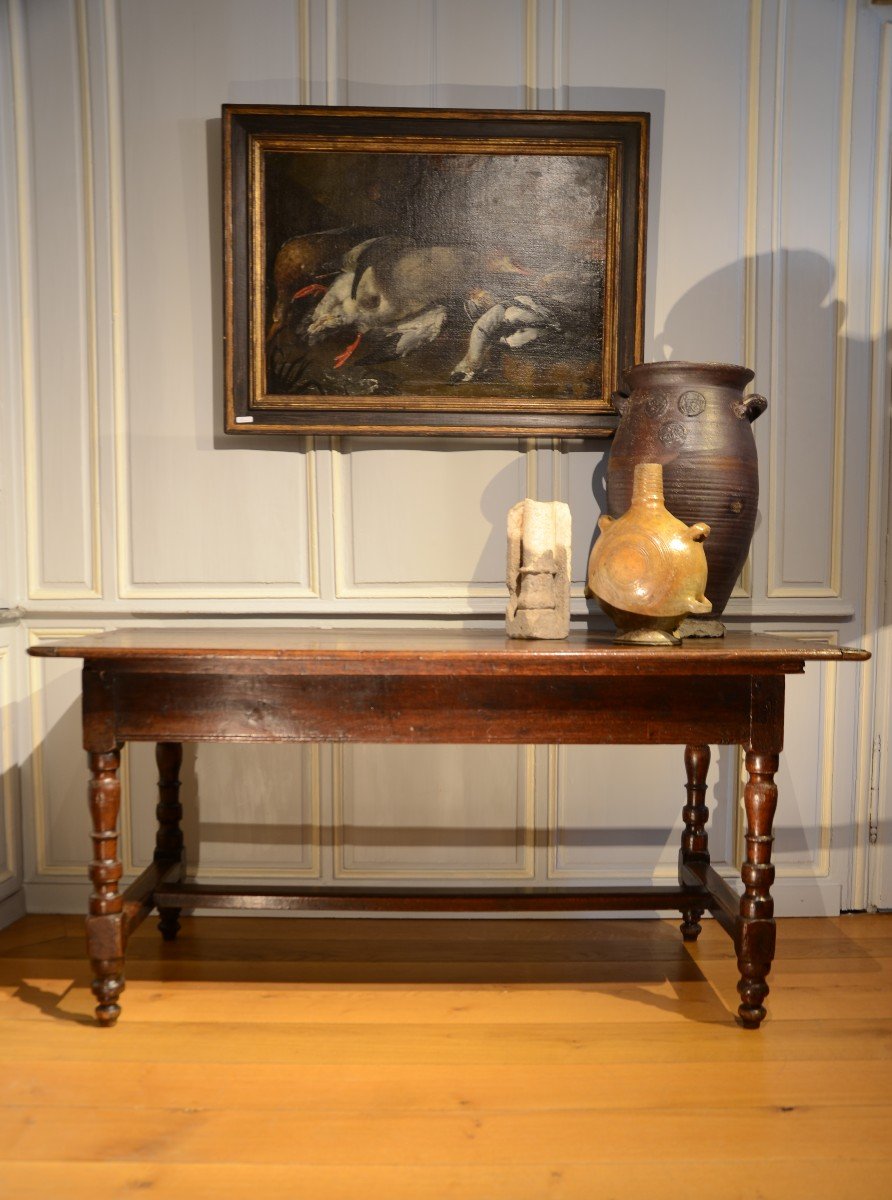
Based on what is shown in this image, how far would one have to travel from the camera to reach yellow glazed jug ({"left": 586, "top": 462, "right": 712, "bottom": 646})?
2.29 meters

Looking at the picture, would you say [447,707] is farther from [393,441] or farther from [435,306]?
[435,306]

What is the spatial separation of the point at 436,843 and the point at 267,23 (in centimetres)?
293

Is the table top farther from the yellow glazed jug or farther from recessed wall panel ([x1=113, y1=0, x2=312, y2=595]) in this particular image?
recessed wall panel ([x1=113, y1=0, x2=312, y2=595])

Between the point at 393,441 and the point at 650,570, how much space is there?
1156mm

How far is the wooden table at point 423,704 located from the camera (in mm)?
2184

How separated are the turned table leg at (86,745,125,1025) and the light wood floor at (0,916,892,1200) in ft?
0.35

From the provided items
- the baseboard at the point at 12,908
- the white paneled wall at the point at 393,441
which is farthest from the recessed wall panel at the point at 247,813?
the baseboard at the point at 12,908

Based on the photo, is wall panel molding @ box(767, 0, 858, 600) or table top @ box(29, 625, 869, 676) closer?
table top @ box(29, 625, 869, 676)

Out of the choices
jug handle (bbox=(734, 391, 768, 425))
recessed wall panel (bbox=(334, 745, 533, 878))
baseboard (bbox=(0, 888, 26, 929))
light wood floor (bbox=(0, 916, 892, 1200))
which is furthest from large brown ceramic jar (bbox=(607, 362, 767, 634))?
baseboard (bbox=(0, 888, 26, 929))


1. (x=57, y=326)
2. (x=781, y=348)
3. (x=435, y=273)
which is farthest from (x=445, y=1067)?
(x=57, y=326)

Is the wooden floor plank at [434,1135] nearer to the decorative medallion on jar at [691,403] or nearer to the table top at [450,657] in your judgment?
the table top at [450,657]

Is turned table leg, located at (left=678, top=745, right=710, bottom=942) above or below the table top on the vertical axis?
below

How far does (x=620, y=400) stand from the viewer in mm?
2836

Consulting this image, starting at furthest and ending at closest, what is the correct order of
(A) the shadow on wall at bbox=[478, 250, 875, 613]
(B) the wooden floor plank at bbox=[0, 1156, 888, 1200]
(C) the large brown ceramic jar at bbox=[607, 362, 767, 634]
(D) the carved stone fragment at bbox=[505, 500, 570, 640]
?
(A) the shadow on wall at bbox=[478, 250, 875, 613] → (C) the large brown ceramic jar at bbox=[607, 362, 767, 634] → (D) the carved stone fragment at bbox=[505, 500, 570, 640] → (B) the wooden floor plank at bbox=[0, 1156, 888, 1200]
